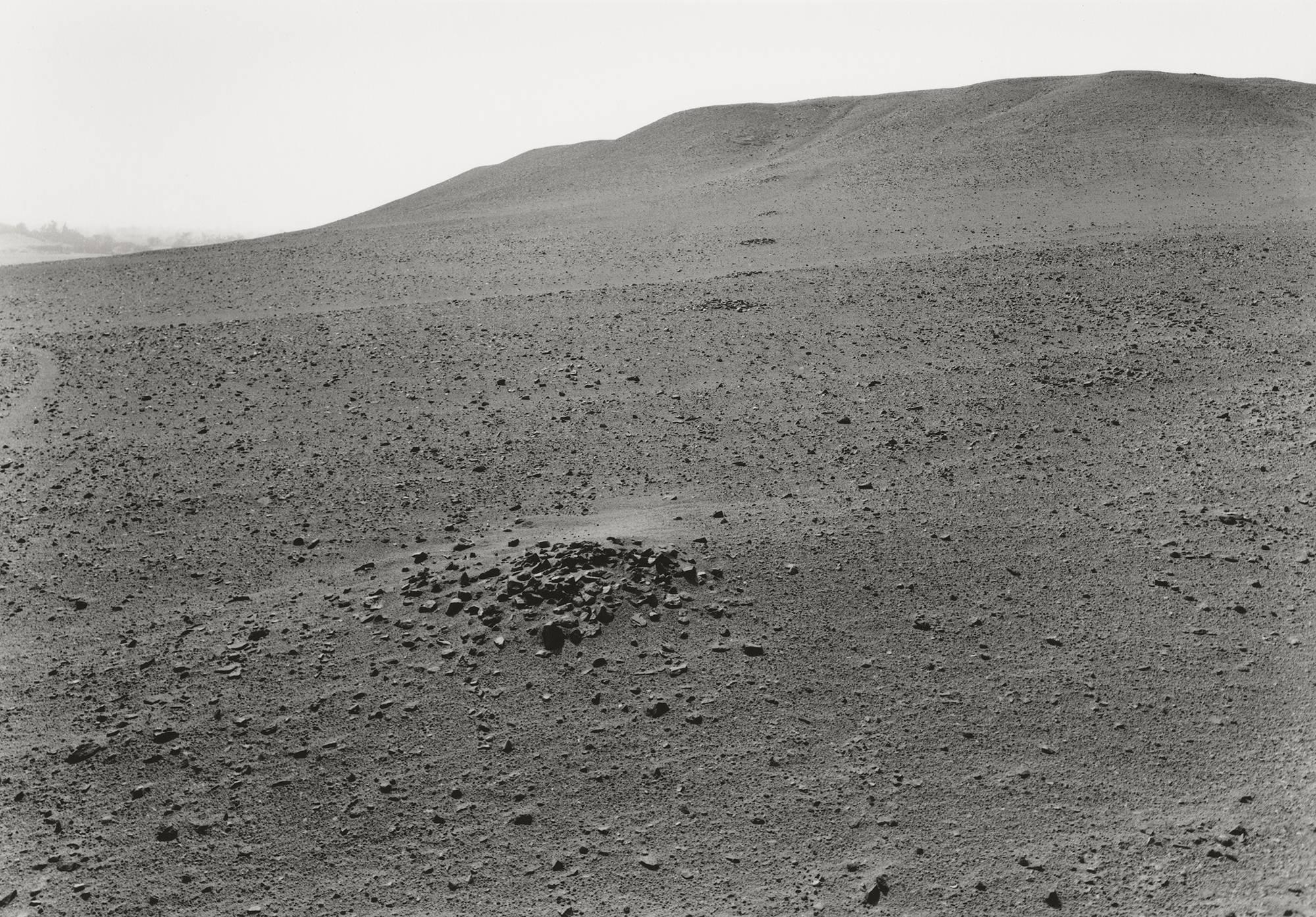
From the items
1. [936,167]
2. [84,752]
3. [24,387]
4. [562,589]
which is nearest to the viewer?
[84,752]

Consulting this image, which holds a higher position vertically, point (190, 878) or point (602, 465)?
point (602, 465)

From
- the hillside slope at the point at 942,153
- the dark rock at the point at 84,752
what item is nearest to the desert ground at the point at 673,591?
the dark rock at the point at 84,752

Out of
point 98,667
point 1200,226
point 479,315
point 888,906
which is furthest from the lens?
point 1200,226

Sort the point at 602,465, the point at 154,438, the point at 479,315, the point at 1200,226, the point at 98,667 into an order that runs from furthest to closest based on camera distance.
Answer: the point at 1200,226, the point at 479,315, the point at 154,438, the point at 602,465, the point at 98,667

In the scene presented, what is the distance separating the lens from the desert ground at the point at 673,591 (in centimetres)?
461

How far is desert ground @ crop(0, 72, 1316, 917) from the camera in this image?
461cm

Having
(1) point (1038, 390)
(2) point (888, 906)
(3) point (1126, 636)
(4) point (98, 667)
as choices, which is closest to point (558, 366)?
(1) point (1038, 390)

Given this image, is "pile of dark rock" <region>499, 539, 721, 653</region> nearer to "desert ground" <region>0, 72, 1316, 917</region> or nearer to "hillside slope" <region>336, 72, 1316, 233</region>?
"desert ground" <region>0, 72, 1316, 917</region>

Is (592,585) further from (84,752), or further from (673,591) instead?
(84,752)

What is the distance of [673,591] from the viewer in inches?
249

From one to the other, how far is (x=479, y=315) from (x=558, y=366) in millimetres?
2118

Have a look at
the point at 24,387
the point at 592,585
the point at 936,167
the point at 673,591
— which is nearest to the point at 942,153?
the point at 936,167

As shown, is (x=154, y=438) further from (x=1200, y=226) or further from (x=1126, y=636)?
(x=1200, y=226)

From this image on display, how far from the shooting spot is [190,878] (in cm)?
454
